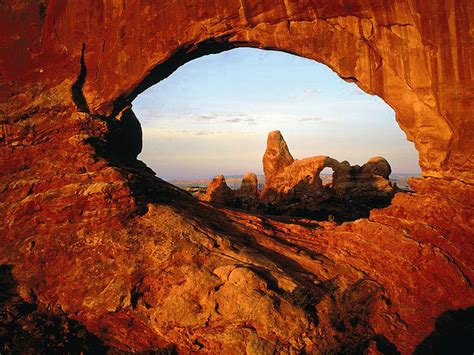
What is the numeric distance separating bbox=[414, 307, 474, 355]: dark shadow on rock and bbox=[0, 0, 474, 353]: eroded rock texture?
0.31 m

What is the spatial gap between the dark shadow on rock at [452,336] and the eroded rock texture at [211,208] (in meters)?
0.31

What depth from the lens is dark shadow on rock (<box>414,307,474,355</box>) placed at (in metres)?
12.8

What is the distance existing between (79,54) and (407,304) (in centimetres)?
1928

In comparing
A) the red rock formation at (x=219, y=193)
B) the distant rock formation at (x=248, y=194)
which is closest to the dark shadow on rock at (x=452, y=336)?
the red rock formation at (x=219, y=193)

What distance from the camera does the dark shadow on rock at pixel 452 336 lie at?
1279 centimetres

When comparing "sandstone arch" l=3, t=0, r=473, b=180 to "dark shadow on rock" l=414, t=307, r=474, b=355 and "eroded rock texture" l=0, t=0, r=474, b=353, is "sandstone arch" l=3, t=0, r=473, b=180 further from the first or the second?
"dark shadow on rock" l=414, t=307, r=474, b=355

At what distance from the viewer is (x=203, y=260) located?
13844mm

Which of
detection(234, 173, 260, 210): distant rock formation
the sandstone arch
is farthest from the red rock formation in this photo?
the sandstone arch

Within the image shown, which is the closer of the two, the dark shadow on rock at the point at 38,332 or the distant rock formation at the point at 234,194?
the dark shadow on rock at the point at 38,332

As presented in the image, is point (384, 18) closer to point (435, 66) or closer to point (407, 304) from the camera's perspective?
point (435, 66)

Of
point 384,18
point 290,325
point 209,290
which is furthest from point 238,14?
point 290,325

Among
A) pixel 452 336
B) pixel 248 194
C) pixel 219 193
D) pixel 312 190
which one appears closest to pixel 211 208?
pixel 452 336

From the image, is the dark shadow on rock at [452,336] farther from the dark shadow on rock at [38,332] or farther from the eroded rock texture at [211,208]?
the dark shadow on rock at [38,332]

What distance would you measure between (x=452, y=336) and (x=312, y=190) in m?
33.0
